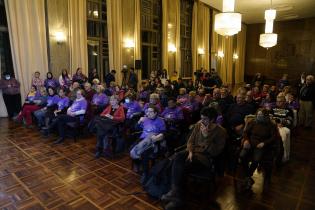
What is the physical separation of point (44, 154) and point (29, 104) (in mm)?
2384

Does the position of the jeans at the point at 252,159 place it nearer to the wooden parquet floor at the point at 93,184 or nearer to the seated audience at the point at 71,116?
the wooden parquet floor at the point at 93,184

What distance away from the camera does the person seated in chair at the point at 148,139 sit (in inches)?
132

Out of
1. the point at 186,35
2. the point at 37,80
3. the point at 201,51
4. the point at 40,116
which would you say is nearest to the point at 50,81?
the point at 37,80

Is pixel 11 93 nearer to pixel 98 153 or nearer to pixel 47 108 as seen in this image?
pixel 47 108

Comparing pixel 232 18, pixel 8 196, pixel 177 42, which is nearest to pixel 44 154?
pixel 8 196

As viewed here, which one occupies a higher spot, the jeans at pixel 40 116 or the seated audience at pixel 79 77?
the seated audience at pixel 79 77

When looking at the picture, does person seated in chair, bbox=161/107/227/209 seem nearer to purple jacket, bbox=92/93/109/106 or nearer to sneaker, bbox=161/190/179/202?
sneaker, bbox=161/190/179/202

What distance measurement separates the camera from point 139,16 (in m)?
9.89

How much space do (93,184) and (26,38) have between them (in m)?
5.67

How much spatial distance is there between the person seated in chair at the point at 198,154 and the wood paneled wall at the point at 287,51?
54.4ft

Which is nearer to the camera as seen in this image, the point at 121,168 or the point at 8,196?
the point at 8,196

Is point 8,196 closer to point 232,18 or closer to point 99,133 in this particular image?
point 99,133

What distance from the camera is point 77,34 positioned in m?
8.05

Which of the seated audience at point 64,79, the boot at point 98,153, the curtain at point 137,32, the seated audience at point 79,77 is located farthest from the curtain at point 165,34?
the boot at point 98,153
